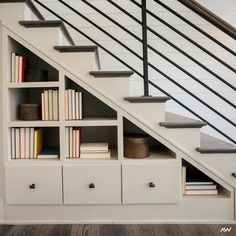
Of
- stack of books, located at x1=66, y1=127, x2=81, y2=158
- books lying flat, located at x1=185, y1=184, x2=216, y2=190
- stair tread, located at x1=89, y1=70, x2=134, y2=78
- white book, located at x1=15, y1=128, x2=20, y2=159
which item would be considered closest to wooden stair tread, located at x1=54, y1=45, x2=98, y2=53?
stair tread, located at x1=89, y1=70, x2=134, y2=78

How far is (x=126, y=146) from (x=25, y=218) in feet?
3.08

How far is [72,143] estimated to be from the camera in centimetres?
192

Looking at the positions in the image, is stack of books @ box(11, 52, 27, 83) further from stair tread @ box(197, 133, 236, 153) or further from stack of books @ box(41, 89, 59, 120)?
stair tread @ box(197, 133, 236, 153)

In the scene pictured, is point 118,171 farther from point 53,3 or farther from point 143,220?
point 53,3

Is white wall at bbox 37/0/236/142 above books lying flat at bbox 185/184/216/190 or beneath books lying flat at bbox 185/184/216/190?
above

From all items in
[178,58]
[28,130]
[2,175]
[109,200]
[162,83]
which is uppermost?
[178,58]

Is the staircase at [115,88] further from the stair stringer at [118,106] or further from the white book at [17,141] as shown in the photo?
the white book at [17,141]

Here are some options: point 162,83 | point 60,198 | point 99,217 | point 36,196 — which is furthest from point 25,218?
point 162,83

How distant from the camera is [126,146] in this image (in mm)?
1946

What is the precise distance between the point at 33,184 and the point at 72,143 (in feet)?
1.35

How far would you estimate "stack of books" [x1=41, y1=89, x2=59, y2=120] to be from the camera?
1896 millimetres

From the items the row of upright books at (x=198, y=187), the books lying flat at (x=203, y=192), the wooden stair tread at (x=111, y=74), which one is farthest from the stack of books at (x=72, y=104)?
the books lying flat at (x=203, y=192)

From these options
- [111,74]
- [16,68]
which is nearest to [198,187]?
[111,74]

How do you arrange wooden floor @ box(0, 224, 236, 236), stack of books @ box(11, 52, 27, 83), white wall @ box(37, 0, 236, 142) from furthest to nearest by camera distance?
1. white wall @ box(37, 0, 236, 142)
2. stack of books @ box(11, 52, 27, 83)
3. wooden floor @ box(0, 224, 236, 236)
